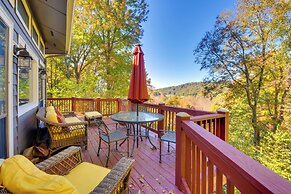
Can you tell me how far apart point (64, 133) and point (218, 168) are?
3185mm

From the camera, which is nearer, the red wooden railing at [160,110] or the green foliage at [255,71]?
the red wooden railing at [160,110]

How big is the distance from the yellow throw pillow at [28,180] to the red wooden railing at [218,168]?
885 mm

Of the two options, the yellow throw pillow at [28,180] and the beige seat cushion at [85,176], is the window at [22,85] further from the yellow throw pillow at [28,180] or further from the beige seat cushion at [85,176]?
the yellow throw pillow at [28,180]

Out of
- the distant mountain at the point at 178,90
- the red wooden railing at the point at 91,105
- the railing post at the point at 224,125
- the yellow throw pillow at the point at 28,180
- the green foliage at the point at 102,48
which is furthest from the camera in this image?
the distant mountain at the point at 178,90

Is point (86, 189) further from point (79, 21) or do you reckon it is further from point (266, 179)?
point (79, 21)

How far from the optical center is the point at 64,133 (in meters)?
3.54

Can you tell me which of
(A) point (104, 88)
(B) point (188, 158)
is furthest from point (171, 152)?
(A) point (104, 88)

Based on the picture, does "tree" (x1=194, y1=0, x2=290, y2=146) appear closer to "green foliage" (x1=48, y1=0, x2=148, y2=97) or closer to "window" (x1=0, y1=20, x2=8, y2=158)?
"green foliage" (x1=48, y1=0, x2=148, y2=97)

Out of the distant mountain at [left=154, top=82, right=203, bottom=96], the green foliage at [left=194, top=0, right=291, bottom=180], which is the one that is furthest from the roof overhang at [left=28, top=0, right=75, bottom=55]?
the distant mountain at [left=154, top=82, right=203, bottom=96]

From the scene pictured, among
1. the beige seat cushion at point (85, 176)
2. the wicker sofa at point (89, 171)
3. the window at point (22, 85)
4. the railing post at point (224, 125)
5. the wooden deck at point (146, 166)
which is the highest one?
the window at point (22, 85)

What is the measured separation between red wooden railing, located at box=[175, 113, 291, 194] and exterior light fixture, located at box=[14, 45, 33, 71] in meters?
2.55

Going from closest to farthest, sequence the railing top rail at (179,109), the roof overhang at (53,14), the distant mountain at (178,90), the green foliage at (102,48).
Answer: the roof overhang at (53,14) → the railing top rail at (179,109) → the green foliage at (102,48) → the distant mountain at (178,90)

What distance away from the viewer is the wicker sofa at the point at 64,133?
3348mm

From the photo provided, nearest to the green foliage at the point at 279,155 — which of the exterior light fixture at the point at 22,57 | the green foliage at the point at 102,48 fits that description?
the exterior light fixture at the point at 22,57
